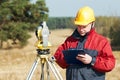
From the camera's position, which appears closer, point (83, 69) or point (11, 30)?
point (83, 69)

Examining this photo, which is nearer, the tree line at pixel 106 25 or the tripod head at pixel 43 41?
the tripod head at pixel 43 41

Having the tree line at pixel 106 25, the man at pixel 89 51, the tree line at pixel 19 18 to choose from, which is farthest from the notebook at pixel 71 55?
the tree line at pixel 106 25

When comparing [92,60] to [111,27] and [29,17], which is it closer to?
[29,17]

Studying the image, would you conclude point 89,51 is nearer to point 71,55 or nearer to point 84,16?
point 71,55

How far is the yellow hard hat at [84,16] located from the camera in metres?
3.77

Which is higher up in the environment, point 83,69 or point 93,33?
point 93,33

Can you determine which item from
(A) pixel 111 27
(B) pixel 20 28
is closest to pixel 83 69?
(B) pixel 20 28

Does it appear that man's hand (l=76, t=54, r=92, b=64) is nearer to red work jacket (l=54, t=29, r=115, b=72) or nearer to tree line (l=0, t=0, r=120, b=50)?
red work jacket (l=54, t=29, r=115, b=72)

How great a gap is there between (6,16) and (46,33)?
2120 cm

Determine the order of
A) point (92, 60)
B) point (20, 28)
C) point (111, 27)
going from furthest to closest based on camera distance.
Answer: point (111, 27), point (20, 28), point (92, 60)

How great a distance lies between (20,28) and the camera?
24875 mm

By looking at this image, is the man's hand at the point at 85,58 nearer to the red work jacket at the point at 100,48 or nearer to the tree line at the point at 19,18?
the red work jacket at the point at 100,48

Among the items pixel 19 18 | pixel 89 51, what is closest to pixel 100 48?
pixel 89 51

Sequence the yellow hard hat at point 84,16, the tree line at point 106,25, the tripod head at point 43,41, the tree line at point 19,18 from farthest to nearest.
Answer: the tree line at point 106,25, the tree line at point 19,18, the tripod head at point 43,41, the yellow hard hat at point 84,16
